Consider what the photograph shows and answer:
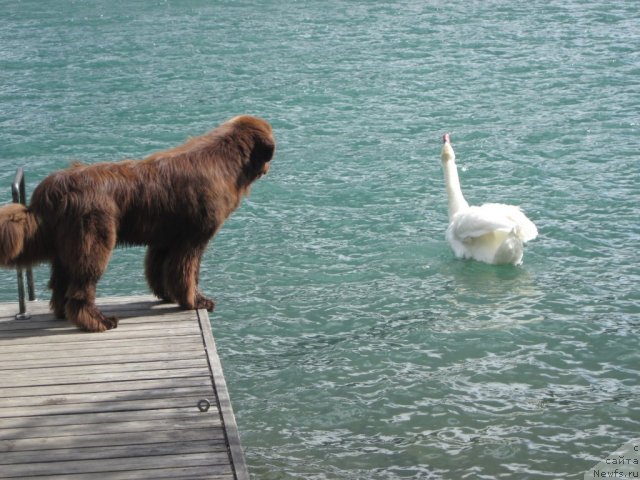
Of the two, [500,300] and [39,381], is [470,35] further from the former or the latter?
[39,381]

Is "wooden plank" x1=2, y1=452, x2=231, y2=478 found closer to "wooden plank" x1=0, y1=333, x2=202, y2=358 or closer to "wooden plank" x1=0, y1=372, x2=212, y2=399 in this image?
"wooden plank" x1=0, y1=372, x2=212, y2=399

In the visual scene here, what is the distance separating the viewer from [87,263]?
6.48m

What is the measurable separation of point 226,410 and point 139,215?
1.80 meters

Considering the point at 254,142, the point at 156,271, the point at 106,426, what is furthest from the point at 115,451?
the point at 254,142

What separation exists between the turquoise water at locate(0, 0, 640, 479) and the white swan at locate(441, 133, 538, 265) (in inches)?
6.9

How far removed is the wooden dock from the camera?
4.88 m

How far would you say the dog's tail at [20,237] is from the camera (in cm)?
628

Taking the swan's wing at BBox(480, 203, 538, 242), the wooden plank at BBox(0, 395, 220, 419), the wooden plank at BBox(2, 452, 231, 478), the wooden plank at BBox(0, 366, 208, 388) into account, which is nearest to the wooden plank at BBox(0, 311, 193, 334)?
the wooden plank at BBox(0, 366, 208, 388)

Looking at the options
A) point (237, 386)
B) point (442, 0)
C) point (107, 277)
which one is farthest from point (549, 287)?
point (442, 0)

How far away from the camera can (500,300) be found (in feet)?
30.2

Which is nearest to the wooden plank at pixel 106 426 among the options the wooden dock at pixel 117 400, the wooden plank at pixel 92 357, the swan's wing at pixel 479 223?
the wooden dock at pixel 117 400

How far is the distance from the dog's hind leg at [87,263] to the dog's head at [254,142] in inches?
41.5

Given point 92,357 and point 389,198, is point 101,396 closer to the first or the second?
point 92,357

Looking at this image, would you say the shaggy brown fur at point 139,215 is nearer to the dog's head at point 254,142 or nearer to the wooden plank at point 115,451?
the dog's head at point 254,142
